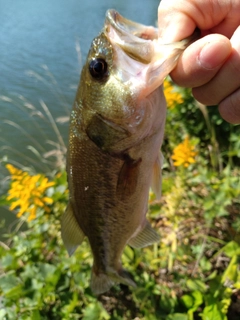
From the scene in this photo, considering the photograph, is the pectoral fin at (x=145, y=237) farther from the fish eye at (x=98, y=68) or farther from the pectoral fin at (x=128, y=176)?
the fish eye at (x=98, y=68)

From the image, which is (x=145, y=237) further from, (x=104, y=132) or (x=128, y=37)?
(x=128, y=37)

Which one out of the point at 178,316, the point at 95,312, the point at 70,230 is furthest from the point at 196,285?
the point at 70,230

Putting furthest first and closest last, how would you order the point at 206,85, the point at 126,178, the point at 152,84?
1. the point at 126,178
2. the point at 206,85
3. the point at 152,84

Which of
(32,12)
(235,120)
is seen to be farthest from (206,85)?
(32,12)

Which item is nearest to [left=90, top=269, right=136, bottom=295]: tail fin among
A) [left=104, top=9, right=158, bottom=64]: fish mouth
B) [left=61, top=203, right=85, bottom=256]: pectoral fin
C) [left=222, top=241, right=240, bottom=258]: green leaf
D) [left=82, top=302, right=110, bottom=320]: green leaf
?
[left=61, top=203, right=85, bottom=256]: pectoral fin

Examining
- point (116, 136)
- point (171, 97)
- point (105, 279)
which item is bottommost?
point (105, 279)

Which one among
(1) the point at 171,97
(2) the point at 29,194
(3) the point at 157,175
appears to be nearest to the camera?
(3) the point at 157,175

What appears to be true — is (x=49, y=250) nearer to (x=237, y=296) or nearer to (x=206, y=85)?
(x=237, y=296)
